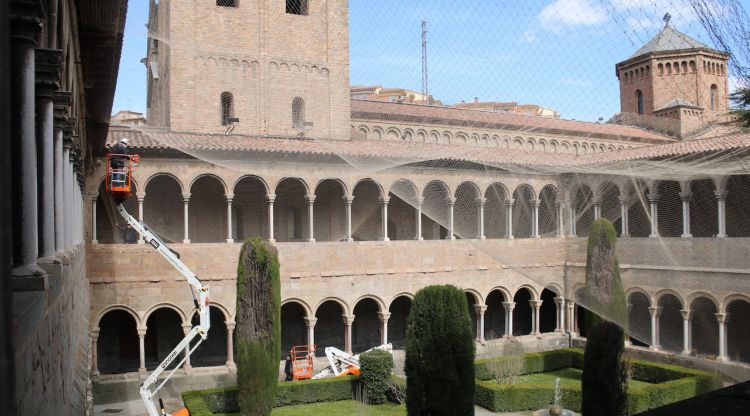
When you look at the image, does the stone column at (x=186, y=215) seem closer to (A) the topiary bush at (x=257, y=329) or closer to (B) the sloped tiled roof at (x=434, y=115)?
→ (A) the topiary bush at (x=257, y=329)

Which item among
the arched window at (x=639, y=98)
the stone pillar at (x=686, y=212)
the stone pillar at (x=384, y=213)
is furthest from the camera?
the arched window at (x=639, y=98)

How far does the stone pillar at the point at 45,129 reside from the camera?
3764mm

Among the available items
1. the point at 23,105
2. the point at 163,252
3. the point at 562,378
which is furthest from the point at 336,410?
the point at 23,105

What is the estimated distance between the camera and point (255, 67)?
78.4ft

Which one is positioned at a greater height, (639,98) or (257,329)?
(639,98)

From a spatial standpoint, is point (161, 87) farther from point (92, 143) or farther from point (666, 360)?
point (666, 360)

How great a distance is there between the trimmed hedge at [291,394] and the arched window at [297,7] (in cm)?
1341

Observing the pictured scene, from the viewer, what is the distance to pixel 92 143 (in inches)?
667

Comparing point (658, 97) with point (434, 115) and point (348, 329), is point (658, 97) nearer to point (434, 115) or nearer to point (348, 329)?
point (434, 115)

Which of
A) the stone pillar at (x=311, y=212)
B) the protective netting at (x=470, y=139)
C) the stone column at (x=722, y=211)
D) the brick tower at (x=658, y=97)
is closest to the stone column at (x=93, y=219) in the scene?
the protective netting at (x=470, y=139)

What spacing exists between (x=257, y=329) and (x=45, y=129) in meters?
11.3

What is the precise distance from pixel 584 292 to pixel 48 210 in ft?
34.5

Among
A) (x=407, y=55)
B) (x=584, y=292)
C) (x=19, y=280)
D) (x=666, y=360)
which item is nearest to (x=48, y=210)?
(x=19, y=280)

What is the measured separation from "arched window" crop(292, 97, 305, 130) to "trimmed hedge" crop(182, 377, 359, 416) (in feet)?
32.4
